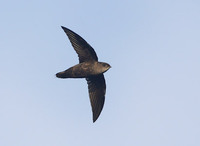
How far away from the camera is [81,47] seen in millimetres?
20172

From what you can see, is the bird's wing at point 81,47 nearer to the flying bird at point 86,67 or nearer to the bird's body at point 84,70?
the flying bird at point 86,67

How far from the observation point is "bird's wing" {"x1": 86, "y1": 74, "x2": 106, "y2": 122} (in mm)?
20516

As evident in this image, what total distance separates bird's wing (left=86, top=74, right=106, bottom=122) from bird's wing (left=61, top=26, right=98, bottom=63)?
96 cm

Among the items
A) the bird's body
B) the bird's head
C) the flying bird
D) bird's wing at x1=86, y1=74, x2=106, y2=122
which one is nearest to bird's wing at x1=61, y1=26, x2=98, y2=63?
the flying bird

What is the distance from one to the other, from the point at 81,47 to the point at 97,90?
209 cm

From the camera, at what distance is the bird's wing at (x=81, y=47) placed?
2005 cm

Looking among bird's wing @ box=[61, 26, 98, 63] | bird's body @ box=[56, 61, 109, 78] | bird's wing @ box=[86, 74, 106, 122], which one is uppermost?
bird's wing @ box=[61, 26, 98, 63]

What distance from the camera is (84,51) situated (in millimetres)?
20172

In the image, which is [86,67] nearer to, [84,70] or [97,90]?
[84,70]

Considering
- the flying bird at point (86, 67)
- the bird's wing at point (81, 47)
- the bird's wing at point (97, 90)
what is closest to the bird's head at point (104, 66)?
the flying bird at point (86, 67)

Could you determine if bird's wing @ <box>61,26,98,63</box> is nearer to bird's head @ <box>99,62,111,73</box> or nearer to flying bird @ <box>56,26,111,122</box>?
flying bird @ <box>56,26,111,122</box>

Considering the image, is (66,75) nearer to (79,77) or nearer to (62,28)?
(79,77)

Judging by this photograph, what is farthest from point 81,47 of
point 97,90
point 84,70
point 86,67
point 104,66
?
point 97,90

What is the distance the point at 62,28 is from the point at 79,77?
2.26 meters
